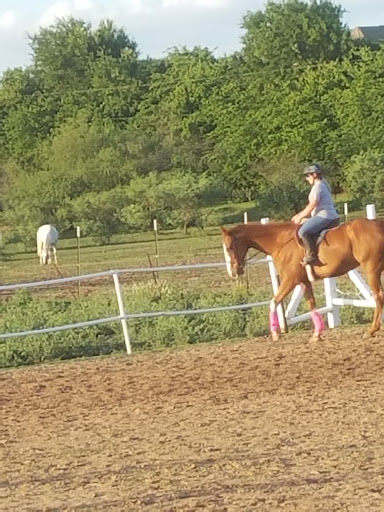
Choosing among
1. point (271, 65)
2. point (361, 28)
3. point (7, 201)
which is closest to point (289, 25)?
point (271, 65)

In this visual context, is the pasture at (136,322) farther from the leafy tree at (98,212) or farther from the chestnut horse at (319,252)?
the leafy tree at (98,212)

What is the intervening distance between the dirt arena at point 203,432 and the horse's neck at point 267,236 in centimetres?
144

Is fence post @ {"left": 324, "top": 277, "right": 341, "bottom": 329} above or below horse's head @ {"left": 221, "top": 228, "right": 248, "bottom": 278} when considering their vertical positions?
below

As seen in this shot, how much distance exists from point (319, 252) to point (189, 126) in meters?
53.9

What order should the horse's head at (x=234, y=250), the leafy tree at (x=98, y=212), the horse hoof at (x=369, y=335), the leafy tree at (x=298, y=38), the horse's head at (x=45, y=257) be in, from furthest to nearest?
the leafy tree at (x=298, y=38) → the leafy tree at (x=98, y=212) → the horse's head at (x=45, y=257) → the horse's head at (x=234, y=250) → the horse hoof at (x=369, y=335)

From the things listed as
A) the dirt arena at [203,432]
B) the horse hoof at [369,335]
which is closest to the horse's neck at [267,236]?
the dirt arena at [203,432]

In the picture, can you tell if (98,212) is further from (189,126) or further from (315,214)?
(315,214)

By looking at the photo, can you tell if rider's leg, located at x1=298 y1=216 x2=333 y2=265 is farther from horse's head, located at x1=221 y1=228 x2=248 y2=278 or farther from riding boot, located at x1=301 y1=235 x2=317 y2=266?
horse's head, located at x1=221 y1=228 x2=248 y2=278

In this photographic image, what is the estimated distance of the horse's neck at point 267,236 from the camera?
46.9ft

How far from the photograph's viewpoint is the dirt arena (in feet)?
21.3

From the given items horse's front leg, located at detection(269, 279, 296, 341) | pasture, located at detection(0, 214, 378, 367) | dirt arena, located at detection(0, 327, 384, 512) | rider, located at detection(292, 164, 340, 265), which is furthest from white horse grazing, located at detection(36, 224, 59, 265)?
dirt arena, located at detection(0, 327, 384, 512)

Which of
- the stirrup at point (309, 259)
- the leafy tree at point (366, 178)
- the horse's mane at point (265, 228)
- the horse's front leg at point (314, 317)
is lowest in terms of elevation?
the horse's front leg at point (314, 317)

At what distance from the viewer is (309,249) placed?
546 inches

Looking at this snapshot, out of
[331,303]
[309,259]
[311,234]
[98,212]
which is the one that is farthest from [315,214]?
[98,212]
